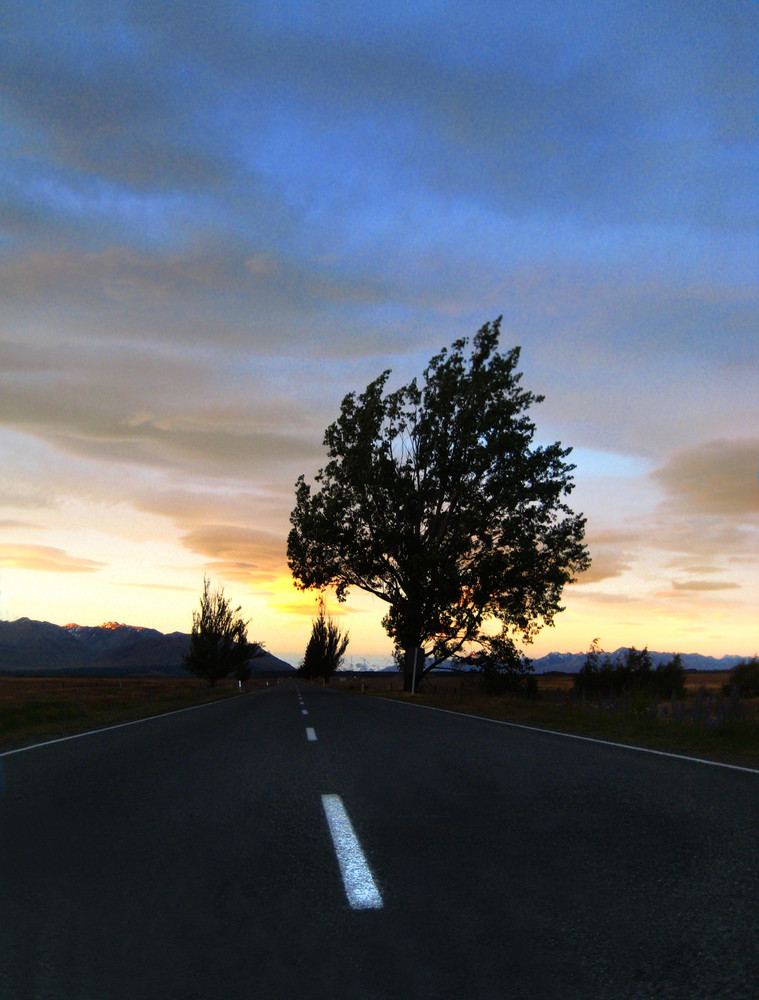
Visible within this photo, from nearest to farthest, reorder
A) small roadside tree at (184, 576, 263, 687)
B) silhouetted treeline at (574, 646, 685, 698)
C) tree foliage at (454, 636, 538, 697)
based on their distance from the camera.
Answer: silhouetted treeline at (574, 646, 685, 698) → tree foliage at (454, 636, 538, 697) → small roadside tree at (184, 576, 263, 687)

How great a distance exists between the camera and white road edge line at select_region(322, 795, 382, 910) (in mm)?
3953

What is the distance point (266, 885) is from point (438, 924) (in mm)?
1093

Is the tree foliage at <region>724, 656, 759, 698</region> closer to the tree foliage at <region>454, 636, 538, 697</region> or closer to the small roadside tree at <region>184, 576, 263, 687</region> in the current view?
the tree foliage at <region>454, 636, 538, 697</region>

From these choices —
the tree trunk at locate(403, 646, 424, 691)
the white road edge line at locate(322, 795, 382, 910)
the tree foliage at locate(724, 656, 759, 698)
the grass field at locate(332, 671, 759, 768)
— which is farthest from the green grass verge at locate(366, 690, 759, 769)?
the tree trunk at locate(403, 646, 424, 691)

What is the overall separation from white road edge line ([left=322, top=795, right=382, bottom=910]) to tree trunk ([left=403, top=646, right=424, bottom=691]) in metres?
28.9

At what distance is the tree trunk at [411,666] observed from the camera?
34906 millimetres

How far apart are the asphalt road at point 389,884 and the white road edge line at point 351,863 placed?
0.06 m

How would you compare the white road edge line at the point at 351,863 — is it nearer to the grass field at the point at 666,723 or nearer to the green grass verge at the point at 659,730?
the green grass verge at the point at 659,730

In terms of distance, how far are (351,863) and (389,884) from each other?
18.7 inches

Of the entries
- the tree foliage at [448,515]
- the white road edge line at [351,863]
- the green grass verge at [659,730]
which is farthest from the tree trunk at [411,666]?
the white road edge line at [351,863]

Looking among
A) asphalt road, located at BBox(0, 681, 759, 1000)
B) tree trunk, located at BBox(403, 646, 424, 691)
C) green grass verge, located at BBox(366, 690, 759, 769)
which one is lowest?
asphalt road, located at BBox(0, 681, 759, 1000)

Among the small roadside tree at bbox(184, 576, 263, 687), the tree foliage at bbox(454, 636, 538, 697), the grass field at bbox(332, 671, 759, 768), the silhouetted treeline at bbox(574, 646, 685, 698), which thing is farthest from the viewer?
the small roadside tree at bbox(184, 576, 263, 687)

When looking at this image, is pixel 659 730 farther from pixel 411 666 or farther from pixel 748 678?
pixel 411 666

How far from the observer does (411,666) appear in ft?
118
